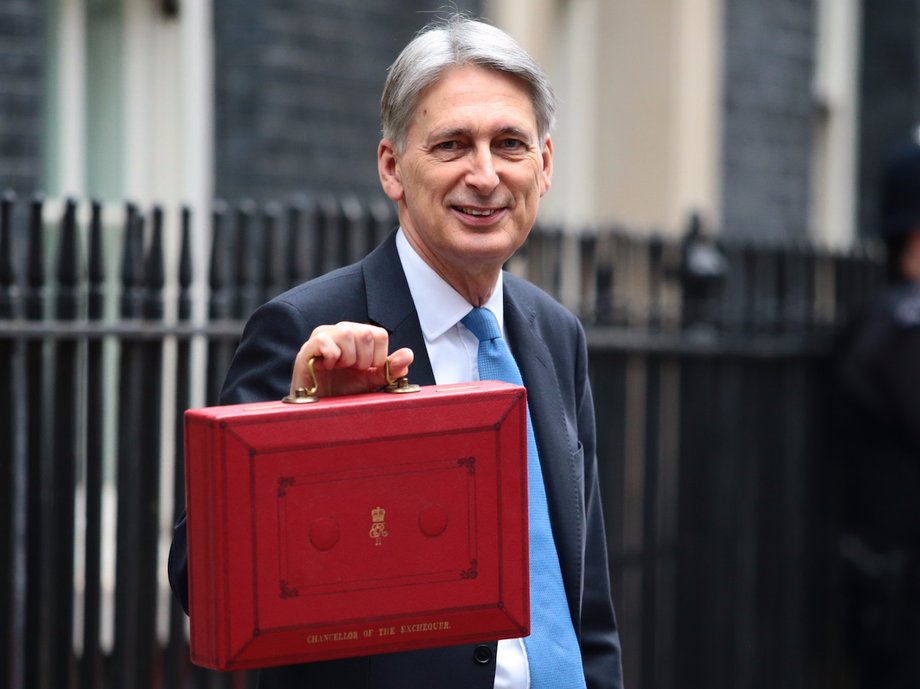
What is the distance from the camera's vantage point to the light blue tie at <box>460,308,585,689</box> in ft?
8.74

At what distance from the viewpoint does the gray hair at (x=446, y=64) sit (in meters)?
2.61

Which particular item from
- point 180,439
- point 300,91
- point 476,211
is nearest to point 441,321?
point 476,211

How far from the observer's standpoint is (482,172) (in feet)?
8.56

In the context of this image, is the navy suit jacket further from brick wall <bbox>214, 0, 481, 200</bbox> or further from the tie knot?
brick wall <bbox>214, 0, 481, 200</bbox>

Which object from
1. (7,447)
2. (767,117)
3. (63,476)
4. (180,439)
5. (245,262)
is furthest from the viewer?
(767,117)

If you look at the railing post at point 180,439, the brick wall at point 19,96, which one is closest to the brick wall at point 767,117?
the brick wall at point 19,96

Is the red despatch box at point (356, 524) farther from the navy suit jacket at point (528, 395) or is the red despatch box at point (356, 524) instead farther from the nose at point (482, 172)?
the nose at point (482, 172)

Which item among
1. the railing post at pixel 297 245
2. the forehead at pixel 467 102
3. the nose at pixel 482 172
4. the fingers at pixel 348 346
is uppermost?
the forehead at pixel 467 102

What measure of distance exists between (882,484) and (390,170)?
4.28 meters

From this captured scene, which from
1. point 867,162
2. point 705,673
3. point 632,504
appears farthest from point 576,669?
point 867,162

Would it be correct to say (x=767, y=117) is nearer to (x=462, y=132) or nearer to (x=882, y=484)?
(x=882, y=484)

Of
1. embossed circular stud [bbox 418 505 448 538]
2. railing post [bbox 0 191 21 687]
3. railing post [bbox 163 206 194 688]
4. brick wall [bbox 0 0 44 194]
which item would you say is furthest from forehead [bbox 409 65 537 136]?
brick wall [bbox 0 0 44 194]

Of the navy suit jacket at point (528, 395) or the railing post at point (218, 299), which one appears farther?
the railing post at point (218, 299)

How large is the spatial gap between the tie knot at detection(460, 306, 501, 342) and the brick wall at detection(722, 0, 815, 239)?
6.27m
